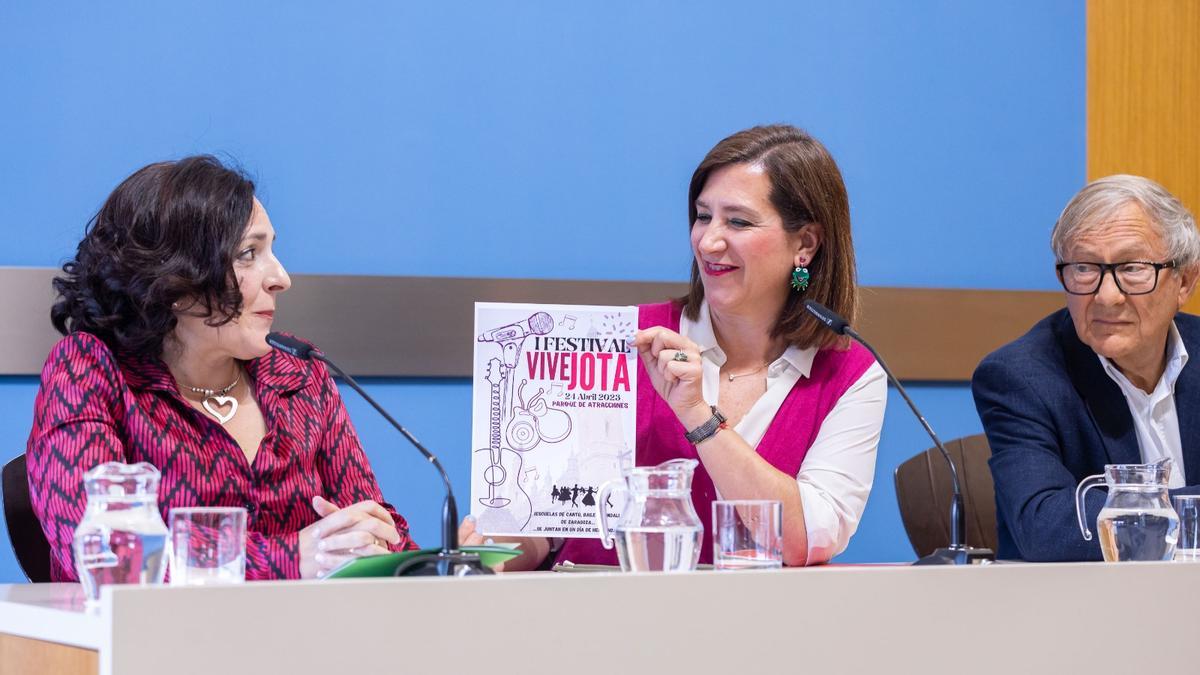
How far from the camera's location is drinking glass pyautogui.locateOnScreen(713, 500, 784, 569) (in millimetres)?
1513

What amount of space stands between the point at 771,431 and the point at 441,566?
105 centimetres

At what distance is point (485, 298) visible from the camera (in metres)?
2.94

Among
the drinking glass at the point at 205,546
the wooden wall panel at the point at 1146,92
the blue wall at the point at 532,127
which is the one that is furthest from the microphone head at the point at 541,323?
the wooden wall panel at the point at 1146,92

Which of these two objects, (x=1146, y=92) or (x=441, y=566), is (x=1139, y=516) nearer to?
(x=441, y=566)

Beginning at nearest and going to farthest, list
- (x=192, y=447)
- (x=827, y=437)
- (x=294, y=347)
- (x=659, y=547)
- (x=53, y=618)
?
(x=53, y=618) → (x=659, y=547) → (x=294, y=347) → (x=192, y=447) → (x=827, y=437)

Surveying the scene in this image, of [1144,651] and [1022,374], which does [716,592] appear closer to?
[1144,651]

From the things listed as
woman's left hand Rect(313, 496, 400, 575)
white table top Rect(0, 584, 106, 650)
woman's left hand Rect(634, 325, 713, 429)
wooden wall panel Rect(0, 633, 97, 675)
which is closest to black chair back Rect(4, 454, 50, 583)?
white table top Rect(0, 584, 106, 650)

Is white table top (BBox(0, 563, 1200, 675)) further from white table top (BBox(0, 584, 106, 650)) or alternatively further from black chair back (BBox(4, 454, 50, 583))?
black chair back (BBox(4, 454, 50, 583))

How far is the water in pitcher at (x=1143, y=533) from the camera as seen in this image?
1.72m

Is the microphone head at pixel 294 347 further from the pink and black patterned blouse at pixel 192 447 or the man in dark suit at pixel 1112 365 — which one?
the man in dark suit at pixel 1112 365

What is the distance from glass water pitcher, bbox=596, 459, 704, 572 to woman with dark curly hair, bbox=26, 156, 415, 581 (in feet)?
1.78

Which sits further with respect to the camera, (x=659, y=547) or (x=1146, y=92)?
(x=1146, y=92)

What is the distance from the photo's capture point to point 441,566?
1349mm

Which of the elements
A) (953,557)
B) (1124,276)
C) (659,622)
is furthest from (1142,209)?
(659,622)
